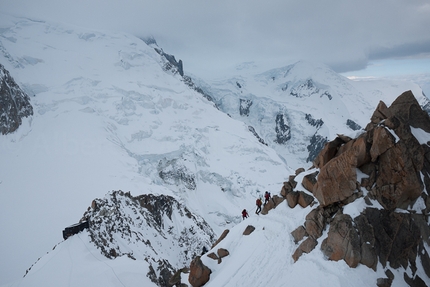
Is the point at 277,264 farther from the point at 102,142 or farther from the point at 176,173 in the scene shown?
the point at 102,142

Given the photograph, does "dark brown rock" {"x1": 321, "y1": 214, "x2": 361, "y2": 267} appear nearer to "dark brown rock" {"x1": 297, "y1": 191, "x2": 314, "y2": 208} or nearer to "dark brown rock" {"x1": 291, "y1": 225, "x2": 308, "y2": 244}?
"dark brown rock" {"x1": 291, "y1": 225, "x2": 308, "y2": 244}

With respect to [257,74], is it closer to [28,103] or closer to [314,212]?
[28,103]

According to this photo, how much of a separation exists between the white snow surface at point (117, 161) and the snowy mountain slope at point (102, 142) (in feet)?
1.02

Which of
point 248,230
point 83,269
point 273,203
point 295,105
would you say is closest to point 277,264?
point 248,230

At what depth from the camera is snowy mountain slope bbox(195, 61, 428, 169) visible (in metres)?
139

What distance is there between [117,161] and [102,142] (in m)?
8.89

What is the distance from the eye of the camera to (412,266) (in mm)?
11078

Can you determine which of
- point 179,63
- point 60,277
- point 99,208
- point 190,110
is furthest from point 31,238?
point 179,63

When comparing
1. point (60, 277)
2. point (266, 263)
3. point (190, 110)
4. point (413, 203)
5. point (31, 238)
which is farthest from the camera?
point (190, 110)

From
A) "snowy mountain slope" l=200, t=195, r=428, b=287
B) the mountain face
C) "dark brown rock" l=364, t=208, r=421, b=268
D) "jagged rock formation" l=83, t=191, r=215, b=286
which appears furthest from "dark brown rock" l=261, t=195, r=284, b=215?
"jagged rock formation" l=83, t=191, r=215, b=286

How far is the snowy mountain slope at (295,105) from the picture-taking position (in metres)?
139

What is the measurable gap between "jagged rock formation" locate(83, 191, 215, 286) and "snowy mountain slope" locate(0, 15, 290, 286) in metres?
5.46

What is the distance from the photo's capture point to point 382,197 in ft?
39.1

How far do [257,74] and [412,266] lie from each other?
187m
